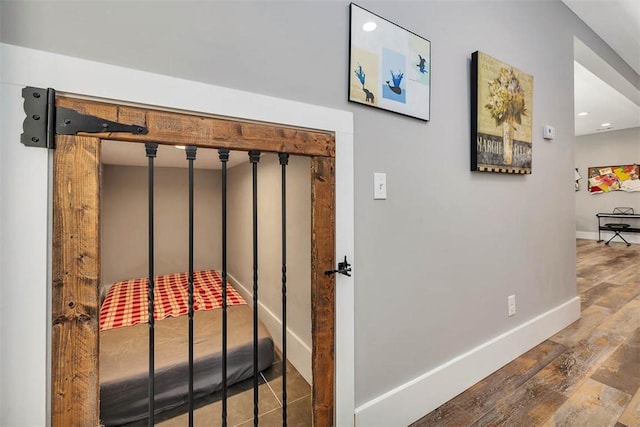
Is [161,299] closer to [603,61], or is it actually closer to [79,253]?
[79,253]

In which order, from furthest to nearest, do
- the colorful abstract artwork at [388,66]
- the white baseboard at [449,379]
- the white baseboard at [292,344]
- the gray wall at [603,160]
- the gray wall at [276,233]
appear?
the gray wall at [603,160], the white baseboard at [292,344], the gray wall at [276,233], the white baseboard at [449,379], the colorful abstract artwork at [388,66]

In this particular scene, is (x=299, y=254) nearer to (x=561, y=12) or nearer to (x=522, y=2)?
(x=522, y=2)

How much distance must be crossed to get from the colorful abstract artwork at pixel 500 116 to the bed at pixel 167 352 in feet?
6.04

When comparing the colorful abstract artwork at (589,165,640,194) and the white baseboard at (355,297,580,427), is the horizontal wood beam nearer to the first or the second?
the white baseboard at (355,297,580,427)

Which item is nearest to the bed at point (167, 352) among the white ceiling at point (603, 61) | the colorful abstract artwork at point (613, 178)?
the white ceiling at point (603, 61)

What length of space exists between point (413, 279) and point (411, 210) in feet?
1.20

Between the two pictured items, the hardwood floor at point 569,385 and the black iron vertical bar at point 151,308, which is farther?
the hardwood floor at point 569,385

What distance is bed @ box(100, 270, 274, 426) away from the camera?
4.79 ft

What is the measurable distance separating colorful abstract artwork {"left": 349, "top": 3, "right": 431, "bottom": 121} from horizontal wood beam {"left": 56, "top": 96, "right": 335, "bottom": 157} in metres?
0.31

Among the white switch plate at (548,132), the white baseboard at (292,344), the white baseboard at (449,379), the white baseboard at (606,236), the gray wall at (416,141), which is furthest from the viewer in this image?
the white baseboard at (606,236)

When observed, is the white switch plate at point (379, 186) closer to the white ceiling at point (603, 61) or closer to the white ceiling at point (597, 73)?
the white ceiling at point (597, 73)

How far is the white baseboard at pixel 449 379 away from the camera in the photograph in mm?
1348

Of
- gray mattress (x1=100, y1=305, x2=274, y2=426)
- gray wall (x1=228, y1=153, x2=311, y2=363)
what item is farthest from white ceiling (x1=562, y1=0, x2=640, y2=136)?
gray mattress (x1=100, y1=305, x2=274, y2=426)

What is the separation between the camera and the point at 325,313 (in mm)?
1189
